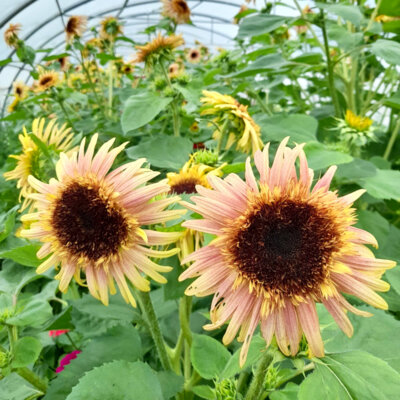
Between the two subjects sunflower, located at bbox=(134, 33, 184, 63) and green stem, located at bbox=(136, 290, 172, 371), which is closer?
green stem, located at bbox=(136, 290, 172, 371)

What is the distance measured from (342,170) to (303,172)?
0.38m

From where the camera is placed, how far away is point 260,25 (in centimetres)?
97

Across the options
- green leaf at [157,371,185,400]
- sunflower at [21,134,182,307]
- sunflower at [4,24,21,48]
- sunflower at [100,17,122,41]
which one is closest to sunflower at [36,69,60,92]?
sunflower at [4,24,21,48]

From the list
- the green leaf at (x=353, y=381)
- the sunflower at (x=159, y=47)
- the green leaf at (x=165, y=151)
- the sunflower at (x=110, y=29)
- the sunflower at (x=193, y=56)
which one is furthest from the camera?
the sunflower at (x=193, y=56)

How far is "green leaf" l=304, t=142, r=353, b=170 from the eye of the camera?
0.59 m

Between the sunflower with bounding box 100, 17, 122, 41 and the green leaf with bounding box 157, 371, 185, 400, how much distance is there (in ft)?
5.54

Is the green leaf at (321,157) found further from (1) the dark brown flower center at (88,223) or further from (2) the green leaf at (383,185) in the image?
(1) the dark brown flower center at (88,223)

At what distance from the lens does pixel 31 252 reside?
52cm

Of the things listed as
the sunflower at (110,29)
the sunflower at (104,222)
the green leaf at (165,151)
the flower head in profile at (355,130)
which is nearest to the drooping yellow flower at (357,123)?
the flower head in profile at (355,130)

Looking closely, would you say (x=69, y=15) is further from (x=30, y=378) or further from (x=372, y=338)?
(x=372, y=338)

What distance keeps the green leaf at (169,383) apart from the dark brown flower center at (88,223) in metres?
0.23

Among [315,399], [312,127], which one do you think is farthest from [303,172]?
[312,127]

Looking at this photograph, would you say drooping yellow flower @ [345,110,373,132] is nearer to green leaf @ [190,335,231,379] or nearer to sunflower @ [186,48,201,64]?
green leaf @ [190,335,231,379]

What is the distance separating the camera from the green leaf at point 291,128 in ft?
2.59
